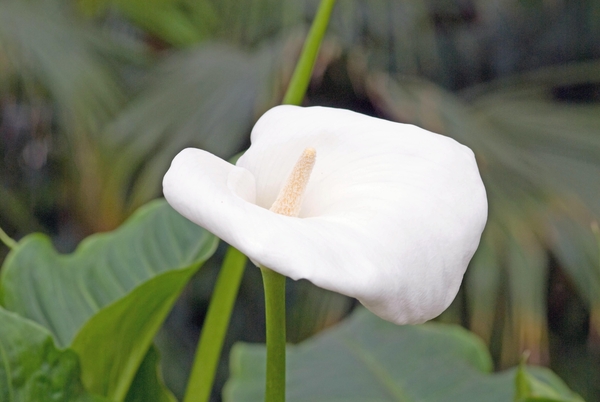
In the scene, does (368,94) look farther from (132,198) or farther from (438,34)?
(132,198)

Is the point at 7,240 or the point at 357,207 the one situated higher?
the point at 357,207

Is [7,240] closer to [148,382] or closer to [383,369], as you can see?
[148,382]

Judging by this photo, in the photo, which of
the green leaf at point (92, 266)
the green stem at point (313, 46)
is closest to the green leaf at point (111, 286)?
the green leaf at point (92, 266)

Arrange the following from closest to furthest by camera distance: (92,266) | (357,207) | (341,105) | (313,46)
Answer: (357,207)
(313,46)
(92,266)
(341,105)

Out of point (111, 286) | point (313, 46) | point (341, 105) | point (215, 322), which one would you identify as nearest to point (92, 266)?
point (111, 286)

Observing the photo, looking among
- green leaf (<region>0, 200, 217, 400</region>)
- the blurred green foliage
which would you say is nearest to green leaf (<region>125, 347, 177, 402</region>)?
green leaf (<region>0, 200, 217, 400</region>)

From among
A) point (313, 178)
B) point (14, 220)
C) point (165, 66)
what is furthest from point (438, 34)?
point (313, 178)

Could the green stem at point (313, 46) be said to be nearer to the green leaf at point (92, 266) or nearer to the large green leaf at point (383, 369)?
the green leaf at point (92, 266)
